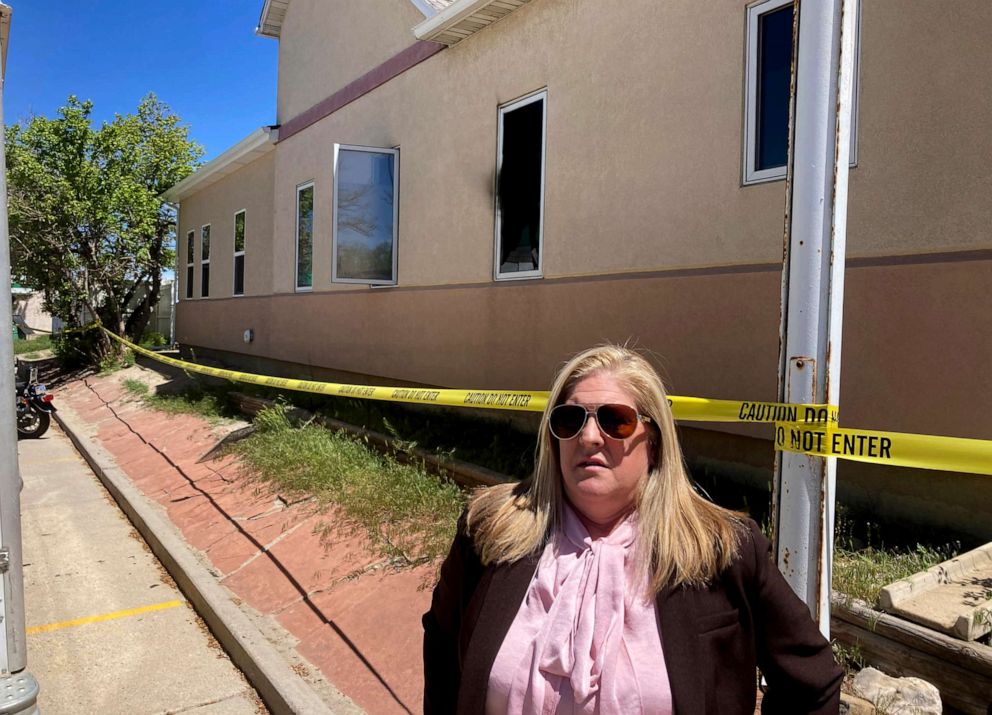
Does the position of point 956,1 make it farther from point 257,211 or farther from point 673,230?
point 257,211

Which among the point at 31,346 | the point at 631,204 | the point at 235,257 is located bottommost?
the point at 31,346

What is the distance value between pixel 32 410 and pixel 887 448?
13.1m

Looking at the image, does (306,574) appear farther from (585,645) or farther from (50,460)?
(50,460)

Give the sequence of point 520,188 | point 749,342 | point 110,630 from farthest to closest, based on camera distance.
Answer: point 520,188 → point 110,630 → point 749,342

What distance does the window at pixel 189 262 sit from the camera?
19828 millimetres

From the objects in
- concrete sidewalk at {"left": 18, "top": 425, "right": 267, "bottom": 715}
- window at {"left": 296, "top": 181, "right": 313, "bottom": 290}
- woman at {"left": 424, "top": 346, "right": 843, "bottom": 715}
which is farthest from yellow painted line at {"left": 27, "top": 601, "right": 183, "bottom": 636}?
window at {"left": 296, "top": 181, "right": 313, "bottom": 290}

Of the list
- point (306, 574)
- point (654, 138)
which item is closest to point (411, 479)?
point (306, 574)

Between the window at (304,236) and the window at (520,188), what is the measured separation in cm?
508

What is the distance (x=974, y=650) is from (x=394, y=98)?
877cm

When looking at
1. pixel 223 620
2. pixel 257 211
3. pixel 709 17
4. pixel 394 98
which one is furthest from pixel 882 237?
pixel 257 211

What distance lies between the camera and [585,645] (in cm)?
186

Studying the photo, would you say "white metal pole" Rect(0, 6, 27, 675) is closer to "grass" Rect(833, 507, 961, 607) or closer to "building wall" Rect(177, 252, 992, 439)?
"grass" Rect(833, 507, 961, 607)

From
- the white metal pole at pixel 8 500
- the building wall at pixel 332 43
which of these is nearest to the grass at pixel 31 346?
the building wall at pixel 332 43

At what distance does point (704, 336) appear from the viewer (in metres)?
5.75
